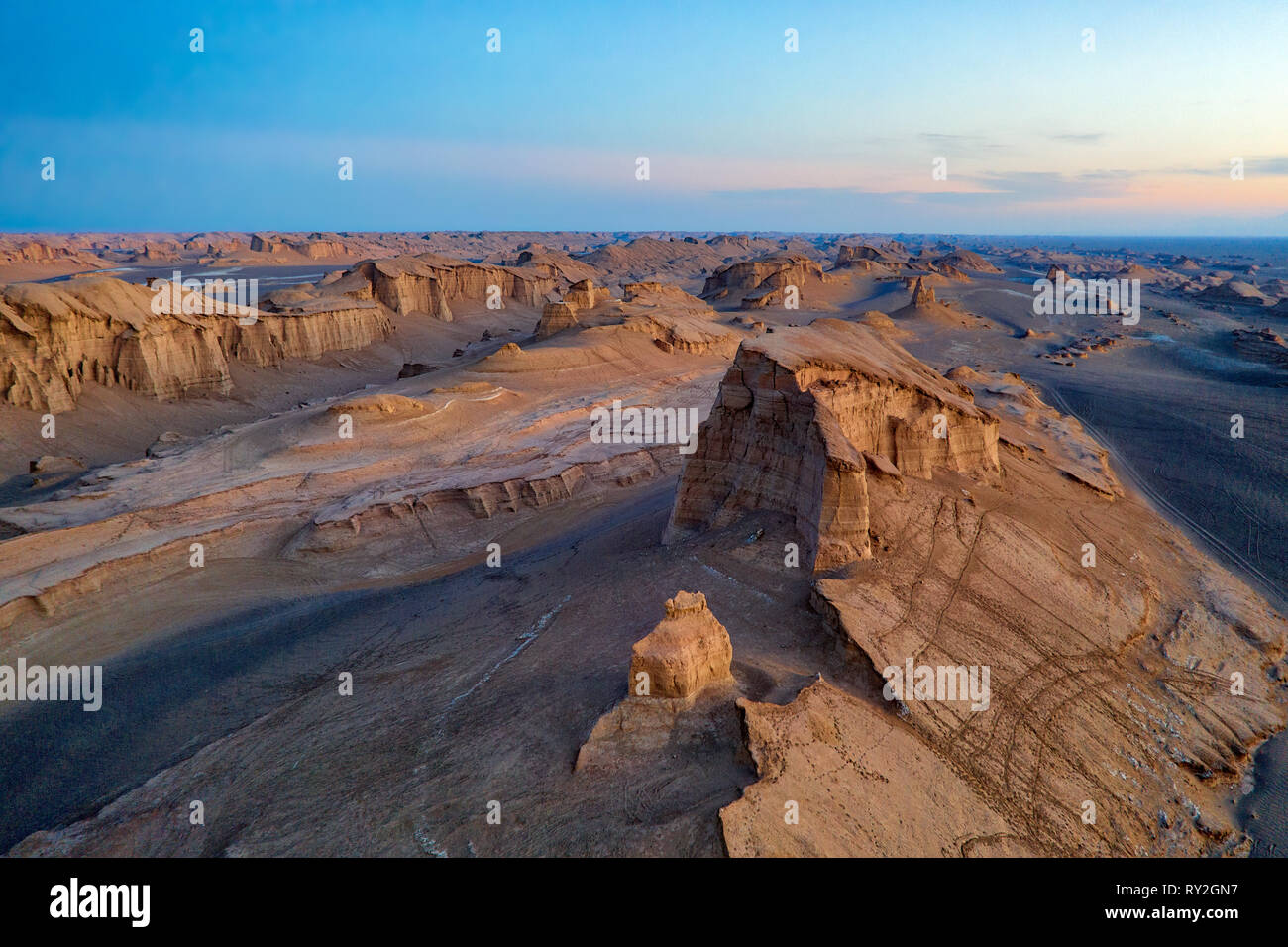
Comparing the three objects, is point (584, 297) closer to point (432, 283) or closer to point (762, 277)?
point (432, 283)

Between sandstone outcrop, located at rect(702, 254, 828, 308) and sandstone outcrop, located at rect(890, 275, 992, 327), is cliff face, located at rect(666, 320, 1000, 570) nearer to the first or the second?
sandstone outcrop, located at rect(890, 275, 992, 327)

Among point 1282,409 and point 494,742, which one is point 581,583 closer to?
point 494,742

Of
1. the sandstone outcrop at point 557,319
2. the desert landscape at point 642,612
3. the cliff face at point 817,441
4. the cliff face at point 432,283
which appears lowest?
the desert landscape at point 642,612

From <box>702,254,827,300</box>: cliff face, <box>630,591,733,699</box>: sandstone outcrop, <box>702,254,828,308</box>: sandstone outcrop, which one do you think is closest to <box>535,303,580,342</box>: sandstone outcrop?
<box>702,254,828,308</box>: sandstone outcrop

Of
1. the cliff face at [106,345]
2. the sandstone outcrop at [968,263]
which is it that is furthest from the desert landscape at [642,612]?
the sandstone outcrop at [968,263]

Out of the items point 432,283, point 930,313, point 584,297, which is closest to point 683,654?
point 584,297

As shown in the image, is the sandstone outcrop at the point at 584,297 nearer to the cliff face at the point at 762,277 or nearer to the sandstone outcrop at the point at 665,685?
the cliff face at the point at 762,277
